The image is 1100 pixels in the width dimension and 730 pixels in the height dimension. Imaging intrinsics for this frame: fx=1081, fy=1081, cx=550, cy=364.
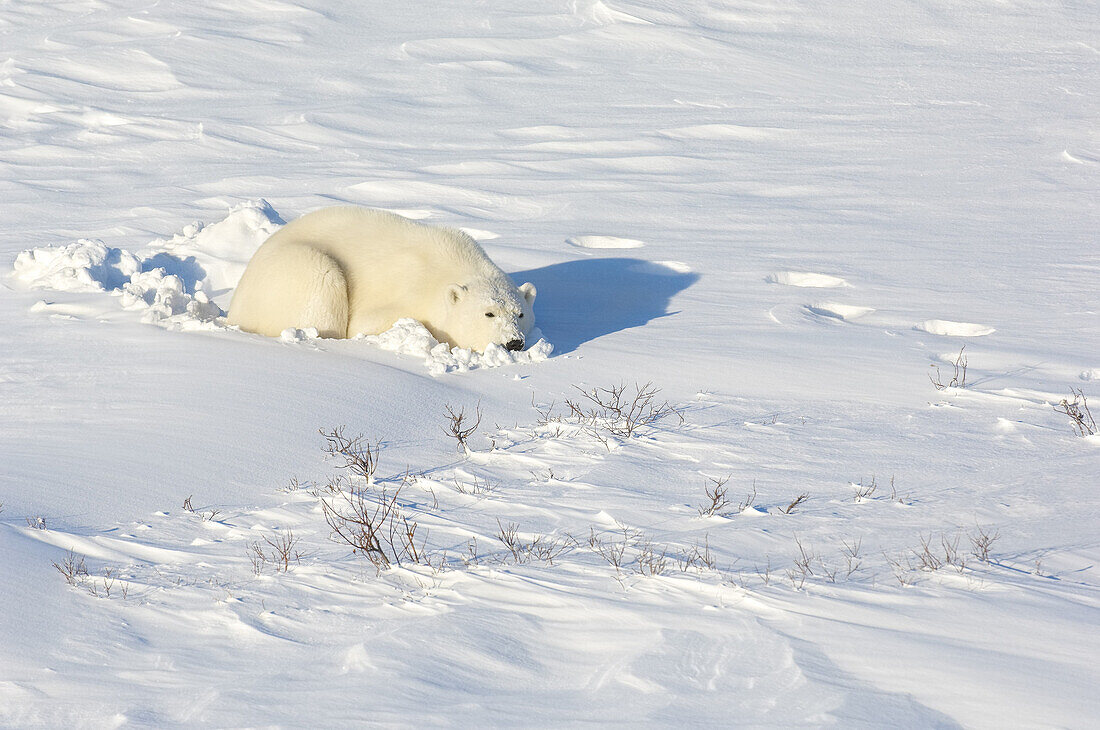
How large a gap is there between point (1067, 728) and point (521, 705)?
1.20 meters

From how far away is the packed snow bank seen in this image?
21.2ft

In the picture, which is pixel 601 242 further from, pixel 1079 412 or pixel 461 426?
pixel 1079 412

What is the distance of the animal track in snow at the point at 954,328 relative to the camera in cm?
675

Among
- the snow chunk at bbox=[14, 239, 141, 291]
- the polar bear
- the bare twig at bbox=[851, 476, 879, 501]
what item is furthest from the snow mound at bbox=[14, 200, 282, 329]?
the bare twig at bbox=[851, 476, 879, 501]

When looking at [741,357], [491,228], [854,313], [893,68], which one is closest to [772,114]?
[893,68]

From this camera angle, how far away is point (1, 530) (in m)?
3.56

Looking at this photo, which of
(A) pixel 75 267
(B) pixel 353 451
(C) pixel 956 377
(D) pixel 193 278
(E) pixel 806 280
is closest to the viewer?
(B) pixel 353 451

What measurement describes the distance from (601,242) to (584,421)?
4.33 metres

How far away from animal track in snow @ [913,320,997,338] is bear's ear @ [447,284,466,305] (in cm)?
288

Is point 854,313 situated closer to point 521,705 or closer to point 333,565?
point 333,565

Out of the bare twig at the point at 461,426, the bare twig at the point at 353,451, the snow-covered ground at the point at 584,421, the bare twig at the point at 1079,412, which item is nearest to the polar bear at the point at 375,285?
the snow-covered ground at the point at 584,421

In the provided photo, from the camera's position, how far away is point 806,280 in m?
8.05

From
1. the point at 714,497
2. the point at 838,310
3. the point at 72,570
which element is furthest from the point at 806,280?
the point at 72,570

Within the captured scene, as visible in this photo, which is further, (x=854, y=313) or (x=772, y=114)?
(x=772, y=114)
